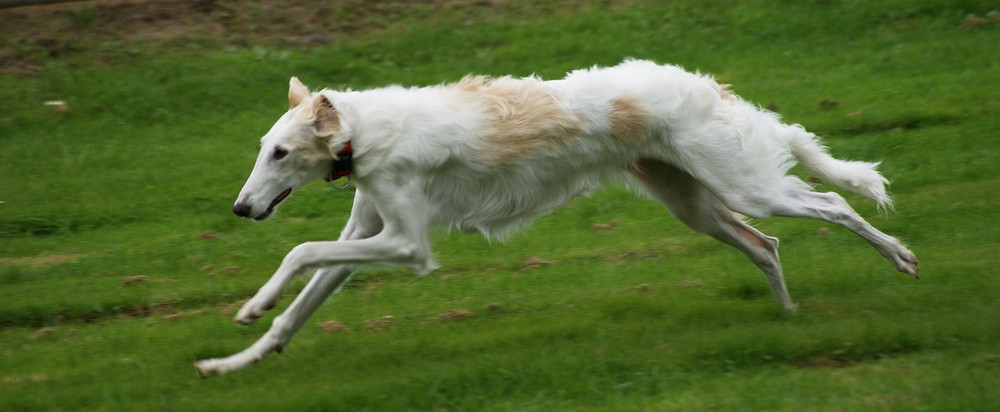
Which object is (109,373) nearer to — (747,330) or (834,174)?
(747,330)

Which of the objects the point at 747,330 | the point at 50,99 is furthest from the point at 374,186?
the point at 50,99

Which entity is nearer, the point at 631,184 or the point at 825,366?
the point at 825,366

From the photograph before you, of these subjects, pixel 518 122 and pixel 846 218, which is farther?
pixel 846 218

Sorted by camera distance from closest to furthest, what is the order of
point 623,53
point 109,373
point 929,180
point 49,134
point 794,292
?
point 109,373 < point 794,292 < point 929,180 < point 49,134 < point 623,53

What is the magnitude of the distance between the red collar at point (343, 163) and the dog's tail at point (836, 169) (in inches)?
122

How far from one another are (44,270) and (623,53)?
→ 807 cm

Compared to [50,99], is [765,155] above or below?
above

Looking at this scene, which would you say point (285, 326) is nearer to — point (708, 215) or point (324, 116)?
point (324, 116)

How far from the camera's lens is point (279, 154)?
6.32 meters

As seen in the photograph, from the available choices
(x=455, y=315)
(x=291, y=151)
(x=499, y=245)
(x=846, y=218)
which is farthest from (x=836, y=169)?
(x=291, y=151)

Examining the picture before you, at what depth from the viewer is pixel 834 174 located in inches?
300

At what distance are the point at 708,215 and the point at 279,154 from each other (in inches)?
122

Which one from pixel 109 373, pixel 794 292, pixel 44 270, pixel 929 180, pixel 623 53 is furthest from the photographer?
pixel 623 53

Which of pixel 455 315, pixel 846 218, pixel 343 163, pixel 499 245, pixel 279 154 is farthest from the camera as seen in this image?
pixel 499 245
